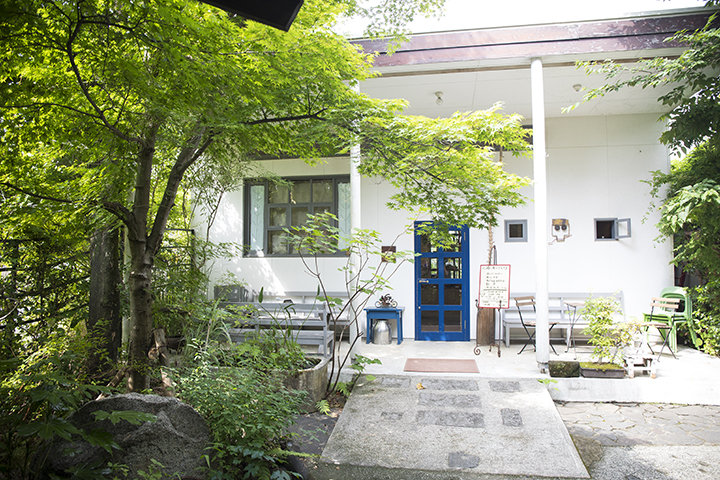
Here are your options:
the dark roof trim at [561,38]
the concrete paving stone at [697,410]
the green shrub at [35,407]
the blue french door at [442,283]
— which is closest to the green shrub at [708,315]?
the concrete paving stone at [697,410]

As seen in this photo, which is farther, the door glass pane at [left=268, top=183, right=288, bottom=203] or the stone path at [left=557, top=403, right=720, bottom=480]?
the door glass pane at [left=268, top=183, right=288, bottom=203]

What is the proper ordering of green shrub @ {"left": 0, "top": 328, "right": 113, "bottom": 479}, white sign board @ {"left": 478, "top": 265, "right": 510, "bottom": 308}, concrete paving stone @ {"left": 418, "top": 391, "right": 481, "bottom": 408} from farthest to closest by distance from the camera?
1. white sign board @ {"left": 478, "top": 265, "right": 510, "bottom": 308}
2. concrete paving stone @ {"left": 418, "top": 391, "right": 481, "bottom": 408}
3. green shrub @ {"left": 0, "top": 328, "right": 113, "bottom": 479}

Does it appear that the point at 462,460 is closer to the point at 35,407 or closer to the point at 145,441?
the point at 145,441

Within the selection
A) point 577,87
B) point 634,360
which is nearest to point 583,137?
point 577,87

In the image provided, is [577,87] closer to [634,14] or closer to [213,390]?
[634,14]

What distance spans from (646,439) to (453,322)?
474cm

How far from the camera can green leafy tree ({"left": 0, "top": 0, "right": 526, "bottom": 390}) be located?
103 inches

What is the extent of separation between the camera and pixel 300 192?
8.51m

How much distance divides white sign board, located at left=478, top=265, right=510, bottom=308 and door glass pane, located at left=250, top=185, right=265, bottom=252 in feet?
13.5

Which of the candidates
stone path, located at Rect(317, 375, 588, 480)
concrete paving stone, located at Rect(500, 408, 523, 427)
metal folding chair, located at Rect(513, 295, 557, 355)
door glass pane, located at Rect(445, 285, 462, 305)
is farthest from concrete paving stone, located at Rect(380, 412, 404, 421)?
door glass pane, located at Rect(445, 285, 462, 305)

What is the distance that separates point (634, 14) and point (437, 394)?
525 centimetres

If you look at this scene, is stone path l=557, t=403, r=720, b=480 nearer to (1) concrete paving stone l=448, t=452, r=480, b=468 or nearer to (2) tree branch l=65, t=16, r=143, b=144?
(1) concrete paving stone l=448, t=452, r=480, b=468

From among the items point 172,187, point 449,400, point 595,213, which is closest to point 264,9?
point 172,187

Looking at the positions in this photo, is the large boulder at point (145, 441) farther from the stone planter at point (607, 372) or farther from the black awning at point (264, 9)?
the stone planter at point (607, 372)
